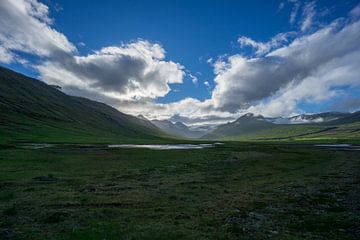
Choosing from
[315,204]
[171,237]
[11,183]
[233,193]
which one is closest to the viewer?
[171,237]

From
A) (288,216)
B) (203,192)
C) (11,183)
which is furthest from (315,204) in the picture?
(11,183)

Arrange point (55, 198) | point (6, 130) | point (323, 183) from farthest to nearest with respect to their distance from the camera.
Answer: point (6, 130)
point (323, 183)
point (55, 198)

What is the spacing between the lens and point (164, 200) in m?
26.9

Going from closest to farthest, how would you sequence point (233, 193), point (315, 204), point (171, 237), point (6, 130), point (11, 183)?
point (171, 237), point (315, 204), point (233, 193), point (11, 183), point (6, 130)

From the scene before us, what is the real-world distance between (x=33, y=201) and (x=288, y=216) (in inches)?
912

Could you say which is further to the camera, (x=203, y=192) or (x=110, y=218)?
(x=203, y=192)

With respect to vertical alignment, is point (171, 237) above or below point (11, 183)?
below

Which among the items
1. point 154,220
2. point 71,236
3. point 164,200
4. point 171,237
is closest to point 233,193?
point 164,200

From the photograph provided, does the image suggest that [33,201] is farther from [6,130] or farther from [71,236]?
[6,130]

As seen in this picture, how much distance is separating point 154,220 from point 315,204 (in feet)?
50.8

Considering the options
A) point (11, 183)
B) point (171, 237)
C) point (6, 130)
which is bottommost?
point (171, 237)

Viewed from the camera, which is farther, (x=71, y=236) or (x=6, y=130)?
(x=6, y=130)

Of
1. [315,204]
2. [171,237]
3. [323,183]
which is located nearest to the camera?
[171,237]

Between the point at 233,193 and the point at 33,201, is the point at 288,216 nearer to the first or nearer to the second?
the point at 233,193
